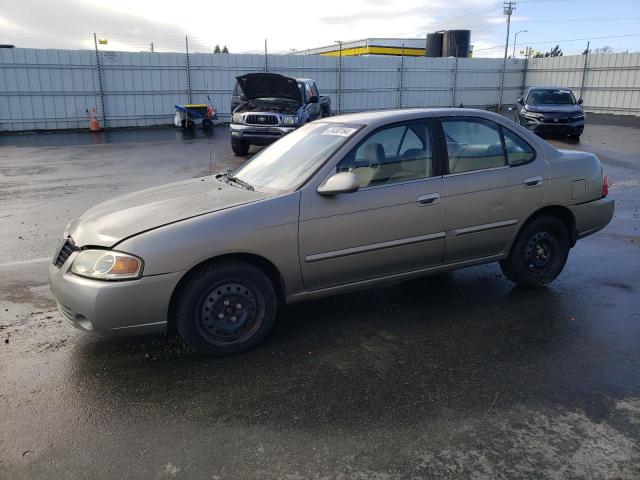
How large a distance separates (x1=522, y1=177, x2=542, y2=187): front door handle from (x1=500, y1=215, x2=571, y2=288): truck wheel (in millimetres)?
343

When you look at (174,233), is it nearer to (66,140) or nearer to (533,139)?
(533,139)

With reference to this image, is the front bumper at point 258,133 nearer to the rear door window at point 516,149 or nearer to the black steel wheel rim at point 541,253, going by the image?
the rear door window at point 516,149

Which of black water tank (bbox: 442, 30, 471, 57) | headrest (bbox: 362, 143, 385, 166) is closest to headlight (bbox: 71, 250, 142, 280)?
headrest (bbox: 362, 143, 385, 166)

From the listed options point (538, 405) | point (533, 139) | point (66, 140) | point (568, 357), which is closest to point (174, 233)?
point (538, 405)

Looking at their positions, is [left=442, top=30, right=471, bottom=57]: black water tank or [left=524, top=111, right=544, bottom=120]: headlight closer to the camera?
[left=524, top=111, right=544, bottom=120]: headlight

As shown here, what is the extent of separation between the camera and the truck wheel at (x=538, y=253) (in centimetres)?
498

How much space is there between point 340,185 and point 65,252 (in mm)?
2059

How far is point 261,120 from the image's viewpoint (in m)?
13.8

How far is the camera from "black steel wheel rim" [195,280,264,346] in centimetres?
377

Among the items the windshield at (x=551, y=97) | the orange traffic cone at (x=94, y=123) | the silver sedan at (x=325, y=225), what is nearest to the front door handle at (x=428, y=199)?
the silver sedan at (x=325, y=225)

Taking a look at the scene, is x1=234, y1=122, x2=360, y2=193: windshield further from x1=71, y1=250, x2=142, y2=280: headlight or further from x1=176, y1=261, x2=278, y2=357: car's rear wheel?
x1=71, y1=250, x2=142, y2=280: headlight

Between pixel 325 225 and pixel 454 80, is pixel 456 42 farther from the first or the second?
pixel 325 225

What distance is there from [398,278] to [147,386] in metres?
2.10

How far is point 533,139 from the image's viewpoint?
A: 16.4ft
